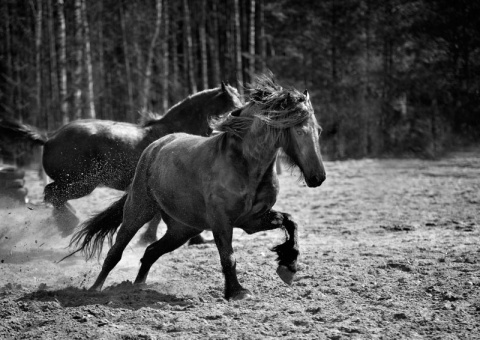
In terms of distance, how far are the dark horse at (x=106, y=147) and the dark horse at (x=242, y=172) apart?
9.56 ft

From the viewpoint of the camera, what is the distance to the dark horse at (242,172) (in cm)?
480

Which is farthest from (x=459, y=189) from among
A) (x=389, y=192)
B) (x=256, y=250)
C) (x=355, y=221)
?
(x=256, y=250)

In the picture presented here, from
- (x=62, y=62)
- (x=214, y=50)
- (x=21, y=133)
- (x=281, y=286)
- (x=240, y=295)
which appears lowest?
(x=281, y=286)

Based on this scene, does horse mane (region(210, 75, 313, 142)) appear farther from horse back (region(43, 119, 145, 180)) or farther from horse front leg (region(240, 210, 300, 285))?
horse back (region(43, 119, 145, 180))

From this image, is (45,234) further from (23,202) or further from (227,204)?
(227,204)

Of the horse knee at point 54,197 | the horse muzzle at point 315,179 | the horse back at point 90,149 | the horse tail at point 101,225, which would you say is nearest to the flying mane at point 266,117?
the horse muzzle at point 315,179

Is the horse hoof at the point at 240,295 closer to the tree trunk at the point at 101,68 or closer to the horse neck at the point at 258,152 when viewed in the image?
the horse neck at the point at 258,152

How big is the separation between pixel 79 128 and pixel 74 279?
3.17 m

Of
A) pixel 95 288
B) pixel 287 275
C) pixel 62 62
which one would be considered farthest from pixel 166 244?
pixel 62 62

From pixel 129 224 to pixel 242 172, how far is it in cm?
137

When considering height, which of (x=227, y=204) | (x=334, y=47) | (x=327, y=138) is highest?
(x=334, y=47)

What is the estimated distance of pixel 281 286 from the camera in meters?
5.43

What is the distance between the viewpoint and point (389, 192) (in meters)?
12.8

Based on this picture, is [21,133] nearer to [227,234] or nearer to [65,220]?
[65,220]
